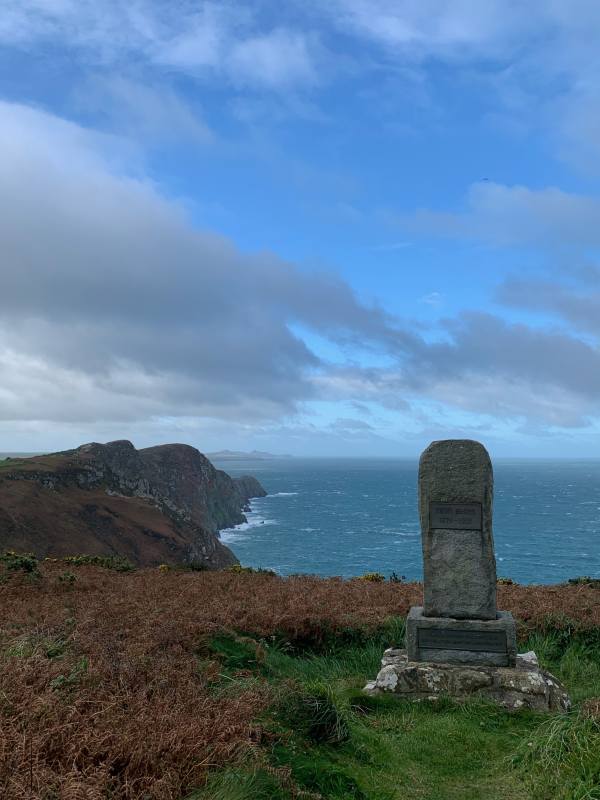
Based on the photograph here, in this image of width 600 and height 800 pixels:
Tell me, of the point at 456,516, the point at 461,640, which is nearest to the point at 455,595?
the point at 461,640

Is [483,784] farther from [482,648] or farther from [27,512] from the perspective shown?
[27,512]

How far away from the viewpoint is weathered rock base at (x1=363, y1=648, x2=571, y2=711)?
28.3ft

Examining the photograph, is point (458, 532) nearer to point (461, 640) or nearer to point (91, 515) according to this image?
point (461, 640)

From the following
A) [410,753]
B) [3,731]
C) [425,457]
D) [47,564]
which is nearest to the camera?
[3,731]

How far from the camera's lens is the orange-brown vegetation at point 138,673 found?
4543mm

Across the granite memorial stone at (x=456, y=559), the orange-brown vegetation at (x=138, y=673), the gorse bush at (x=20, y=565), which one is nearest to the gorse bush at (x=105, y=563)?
the gorse bush at (x=20, y=565)

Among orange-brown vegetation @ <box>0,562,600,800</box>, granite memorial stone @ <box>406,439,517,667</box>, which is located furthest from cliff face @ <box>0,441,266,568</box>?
granite memorial stone @ <box>406,439,517,667</box>

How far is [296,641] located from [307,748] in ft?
19.9

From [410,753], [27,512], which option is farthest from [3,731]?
[27,512]

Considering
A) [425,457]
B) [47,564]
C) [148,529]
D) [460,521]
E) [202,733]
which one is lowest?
[148,529]

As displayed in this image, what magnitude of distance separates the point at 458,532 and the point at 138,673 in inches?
211

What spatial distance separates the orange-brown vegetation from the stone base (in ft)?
8.88

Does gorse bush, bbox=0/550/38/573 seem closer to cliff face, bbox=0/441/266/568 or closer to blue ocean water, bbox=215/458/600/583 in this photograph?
cliff face, bbox=0/441/266/568

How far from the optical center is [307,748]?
607 centimetres
